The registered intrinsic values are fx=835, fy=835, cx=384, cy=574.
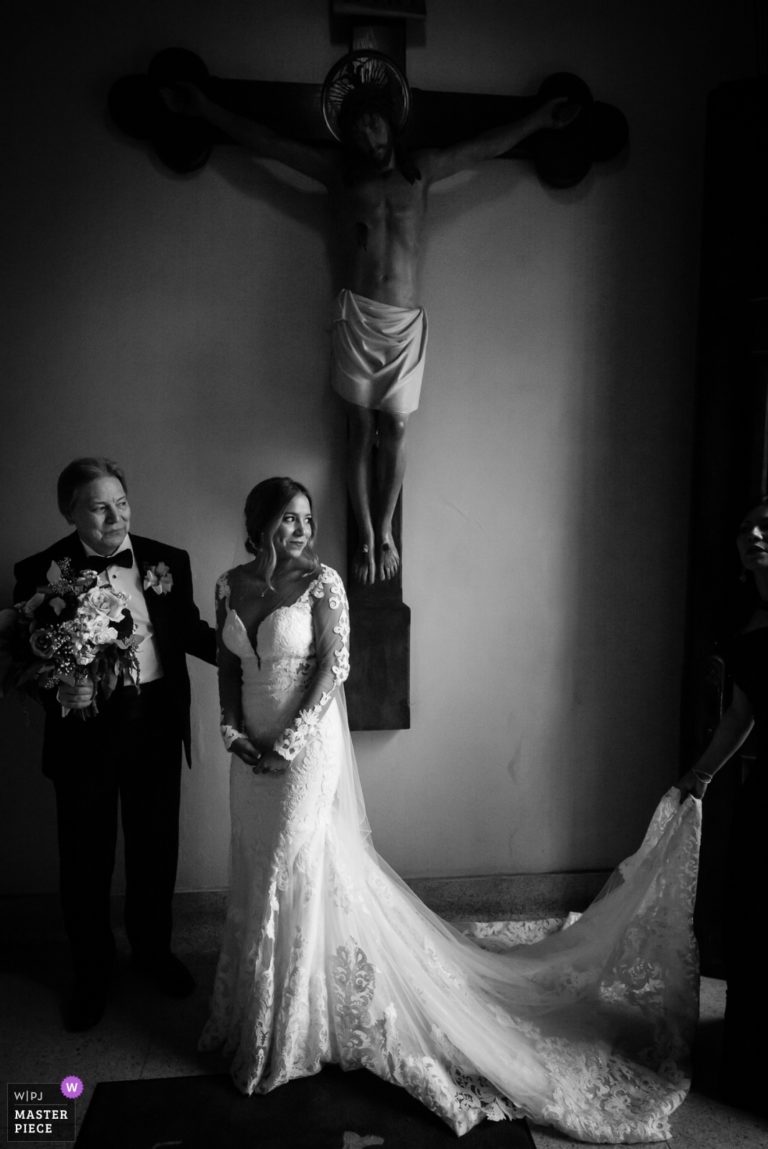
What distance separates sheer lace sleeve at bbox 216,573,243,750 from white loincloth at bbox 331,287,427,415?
86 centimetres

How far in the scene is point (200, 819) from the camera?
338 cm

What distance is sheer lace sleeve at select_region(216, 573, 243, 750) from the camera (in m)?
2.67

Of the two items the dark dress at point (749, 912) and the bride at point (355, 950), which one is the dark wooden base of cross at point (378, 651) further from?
the dark dress at point (749, 912)

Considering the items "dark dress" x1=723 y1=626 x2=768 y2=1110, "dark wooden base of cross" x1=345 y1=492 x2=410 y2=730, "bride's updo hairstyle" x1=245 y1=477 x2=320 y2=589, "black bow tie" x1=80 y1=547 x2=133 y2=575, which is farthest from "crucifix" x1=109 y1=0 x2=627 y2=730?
"dark dress" x1=723 y1=626 x2=768 y2=1110

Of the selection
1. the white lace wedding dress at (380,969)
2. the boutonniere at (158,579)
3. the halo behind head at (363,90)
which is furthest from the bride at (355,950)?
the halo behind head at (363,90)

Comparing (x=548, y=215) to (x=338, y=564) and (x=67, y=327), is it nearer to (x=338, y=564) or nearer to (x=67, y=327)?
(x=338, y=564)

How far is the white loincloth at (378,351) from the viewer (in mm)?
2979

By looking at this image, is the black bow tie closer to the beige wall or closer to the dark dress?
the beige wall

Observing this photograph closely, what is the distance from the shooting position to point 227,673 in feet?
8.86

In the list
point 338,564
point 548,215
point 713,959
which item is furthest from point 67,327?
point 713,959

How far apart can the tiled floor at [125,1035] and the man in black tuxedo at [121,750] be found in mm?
86

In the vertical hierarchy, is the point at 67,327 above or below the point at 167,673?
above

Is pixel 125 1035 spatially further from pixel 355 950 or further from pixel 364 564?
pixel 364 564

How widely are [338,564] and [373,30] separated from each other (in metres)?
1.96
